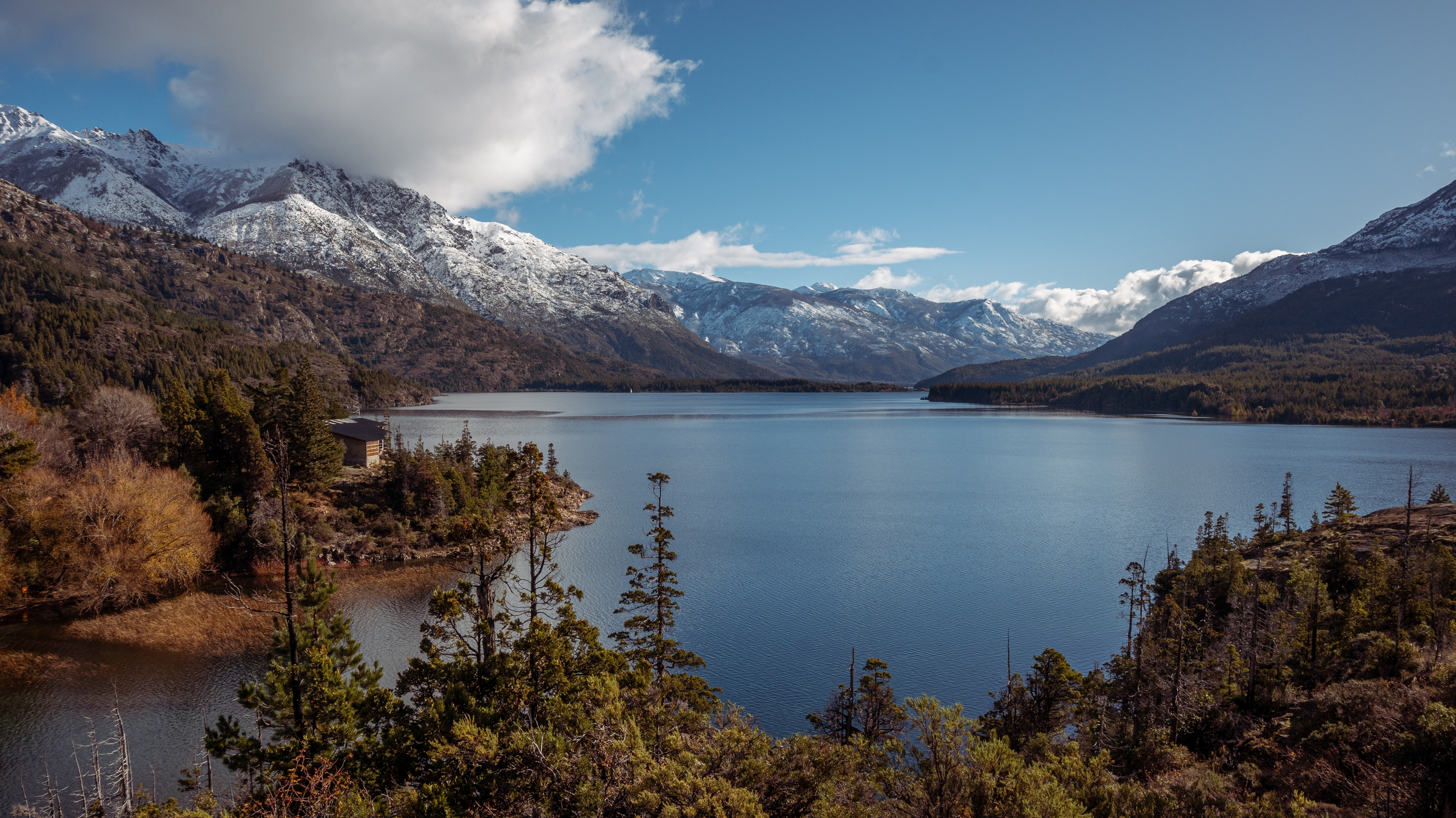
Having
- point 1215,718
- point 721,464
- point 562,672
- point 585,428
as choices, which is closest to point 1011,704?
point 1215,718

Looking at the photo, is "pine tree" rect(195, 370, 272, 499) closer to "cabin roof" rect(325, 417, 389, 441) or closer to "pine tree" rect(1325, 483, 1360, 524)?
"cabin roof" rect(325, 417, 389, 441)

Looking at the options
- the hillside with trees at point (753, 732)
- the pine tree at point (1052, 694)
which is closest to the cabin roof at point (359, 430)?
the hillside with trees at point (753, 732)

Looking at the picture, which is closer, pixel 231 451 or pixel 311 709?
pixel 311 709

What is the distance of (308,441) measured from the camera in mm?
52406

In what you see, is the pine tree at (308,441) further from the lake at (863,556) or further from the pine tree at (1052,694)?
the pine tree at (1052,694)

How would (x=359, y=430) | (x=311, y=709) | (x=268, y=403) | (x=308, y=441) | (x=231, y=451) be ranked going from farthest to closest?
(x=359, y=430) → (x=268, y=403) → (x=308, y=441) → (x=231, y=451) → (x=311, y=709)

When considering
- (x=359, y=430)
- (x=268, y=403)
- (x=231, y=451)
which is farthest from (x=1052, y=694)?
(x=359, y=430)

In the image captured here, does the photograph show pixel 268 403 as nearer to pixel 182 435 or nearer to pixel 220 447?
pixel 220 447

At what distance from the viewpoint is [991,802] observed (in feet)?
40.2

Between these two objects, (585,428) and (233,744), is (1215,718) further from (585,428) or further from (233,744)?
(585,428)

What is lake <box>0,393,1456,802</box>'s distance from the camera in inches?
1092

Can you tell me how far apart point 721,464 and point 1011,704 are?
75.7 metres

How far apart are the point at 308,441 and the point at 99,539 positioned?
1650 cm

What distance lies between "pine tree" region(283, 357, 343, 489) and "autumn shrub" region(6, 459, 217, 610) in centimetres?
1133
